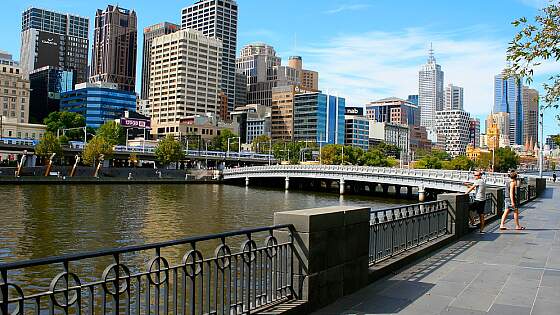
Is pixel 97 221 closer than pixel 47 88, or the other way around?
pixel 97 221

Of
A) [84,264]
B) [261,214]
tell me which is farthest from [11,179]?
[84,264]

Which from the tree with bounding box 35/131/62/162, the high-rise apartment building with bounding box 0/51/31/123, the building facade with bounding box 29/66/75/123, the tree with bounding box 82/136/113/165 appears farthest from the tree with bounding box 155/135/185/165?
the building facade with bounding box 29/66/75/123

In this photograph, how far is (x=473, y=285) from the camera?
8938mm

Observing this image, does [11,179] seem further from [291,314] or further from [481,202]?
[291,314]

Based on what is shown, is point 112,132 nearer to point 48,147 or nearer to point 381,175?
point 48,147

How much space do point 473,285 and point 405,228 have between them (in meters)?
2.51

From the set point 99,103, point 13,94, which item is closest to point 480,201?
point 13,94

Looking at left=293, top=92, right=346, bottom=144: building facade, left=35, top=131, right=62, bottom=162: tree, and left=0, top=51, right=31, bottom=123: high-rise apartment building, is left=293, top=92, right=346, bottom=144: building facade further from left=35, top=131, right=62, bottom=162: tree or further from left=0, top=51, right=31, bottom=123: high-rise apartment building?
left=35, top=131, right=62, bottom=162: tree

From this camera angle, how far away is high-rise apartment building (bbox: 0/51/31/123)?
466ft

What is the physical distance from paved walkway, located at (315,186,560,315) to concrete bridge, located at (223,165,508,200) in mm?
44503

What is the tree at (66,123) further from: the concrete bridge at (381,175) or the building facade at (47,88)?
the concrete bridge at (381,175)

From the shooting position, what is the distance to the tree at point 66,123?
13425cm

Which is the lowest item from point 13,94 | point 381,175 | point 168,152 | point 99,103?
point 381,175

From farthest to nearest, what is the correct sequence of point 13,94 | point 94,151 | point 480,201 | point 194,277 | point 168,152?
point 13,94 < point 168,152 < point 94,151 < point 480,201 < point 194,277
